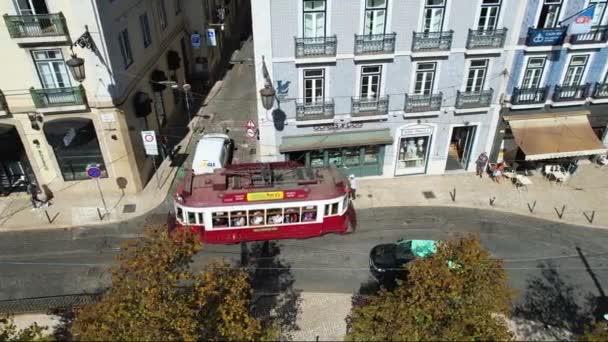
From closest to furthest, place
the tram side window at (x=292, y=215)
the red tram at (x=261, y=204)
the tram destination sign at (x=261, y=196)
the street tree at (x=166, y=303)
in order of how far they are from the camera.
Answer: the street tree at (x=166, y=303)
the tram destination sign at (x=261, y=196)
the red tram at (x=261, y=204)
the tram side window at (x=292, y=215)

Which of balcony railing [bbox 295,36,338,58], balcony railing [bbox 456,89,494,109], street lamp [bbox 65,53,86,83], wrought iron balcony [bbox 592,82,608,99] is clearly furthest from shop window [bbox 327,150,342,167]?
wrought iron balcony [bbox 592,82,608,99]

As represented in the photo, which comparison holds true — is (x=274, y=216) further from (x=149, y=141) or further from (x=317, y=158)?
(x=149, y=141)

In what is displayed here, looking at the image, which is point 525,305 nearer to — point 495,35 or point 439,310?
point 439,310

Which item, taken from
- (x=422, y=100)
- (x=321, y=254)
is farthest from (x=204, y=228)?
(x=422, y=100)

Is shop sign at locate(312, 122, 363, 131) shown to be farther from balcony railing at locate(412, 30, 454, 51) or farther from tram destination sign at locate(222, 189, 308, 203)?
tram destination sign at locate(222, 189, 308, 203)

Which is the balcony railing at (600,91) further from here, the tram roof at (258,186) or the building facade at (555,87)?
the tram roof at (258,186)

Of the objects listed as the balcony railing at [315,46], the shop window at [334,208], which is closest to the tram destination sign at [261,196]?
the shop window at [334,208]

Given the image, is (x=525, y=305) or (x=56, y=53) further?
(x=56, y=53)
